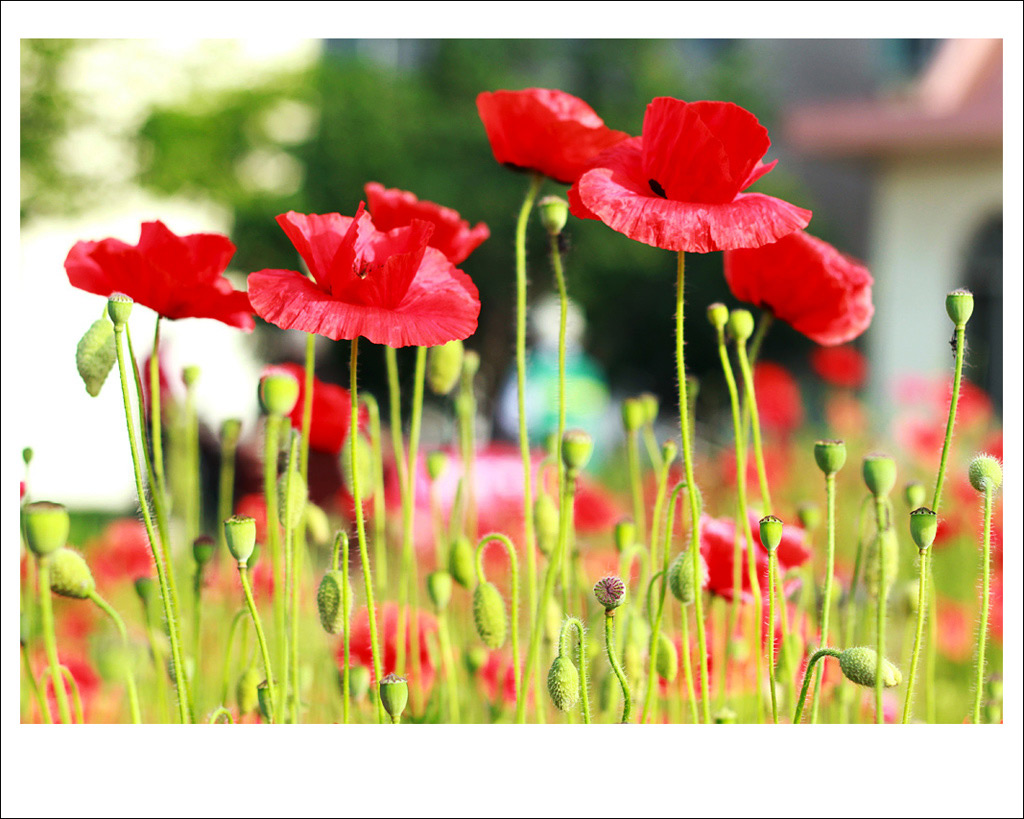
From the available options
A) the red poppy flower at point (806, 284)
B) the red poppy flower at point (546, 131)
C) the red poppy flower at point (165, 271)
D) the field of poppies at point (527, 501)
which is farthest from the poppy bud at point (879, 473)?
the red poppy flower at point (165, 271)

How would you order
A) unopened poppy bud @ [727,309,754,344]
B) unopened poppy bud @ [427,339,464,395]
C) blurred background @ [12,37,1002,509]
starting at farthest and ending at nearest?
A: blurred background @ [12,37,1002,509]
unopened poppy bud @ [427,339,464,395]
unopened poppy bud @ [727,309,754,344]

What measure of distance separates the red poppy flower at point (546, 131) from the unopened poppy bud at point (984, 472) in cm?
26

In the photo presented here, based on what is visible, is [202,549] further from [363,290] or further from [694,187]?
[694,187]

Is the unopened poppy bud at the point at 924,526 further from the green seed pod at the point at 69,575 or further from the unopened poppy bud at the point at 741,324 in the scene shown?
the green seed pod at the point at 69,575

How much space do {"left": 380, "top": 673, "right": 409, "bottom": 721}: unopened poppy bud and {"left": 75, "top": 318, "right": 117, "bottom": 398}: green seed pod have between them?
0.67ft

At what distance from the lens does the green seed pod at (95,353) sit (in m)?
0.49

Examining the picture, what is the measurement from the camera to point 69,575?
500 mm

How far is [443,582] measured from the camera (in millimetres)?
583

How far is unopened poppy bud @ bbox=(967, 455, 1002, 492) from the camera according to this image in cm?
47

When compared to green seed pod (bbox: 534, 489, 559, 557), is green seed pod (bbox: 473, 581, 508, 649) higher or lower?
lower

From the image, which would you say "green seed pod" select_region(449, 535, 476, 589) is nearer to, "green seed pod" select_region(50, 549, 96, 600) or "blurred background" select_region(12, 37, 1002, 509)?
"green seed pod" select_region(50, 549, 96, 600)

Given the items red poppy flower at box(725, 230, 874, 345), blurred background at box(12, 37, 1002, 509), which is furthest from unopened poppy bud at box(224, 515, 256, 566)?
blurred background at box(12, 37, 1002, 509)

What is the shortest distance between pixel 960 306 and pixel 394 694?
32 cm

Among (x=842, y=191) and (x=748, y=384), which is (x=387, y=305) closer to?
(x=748, y=384)
